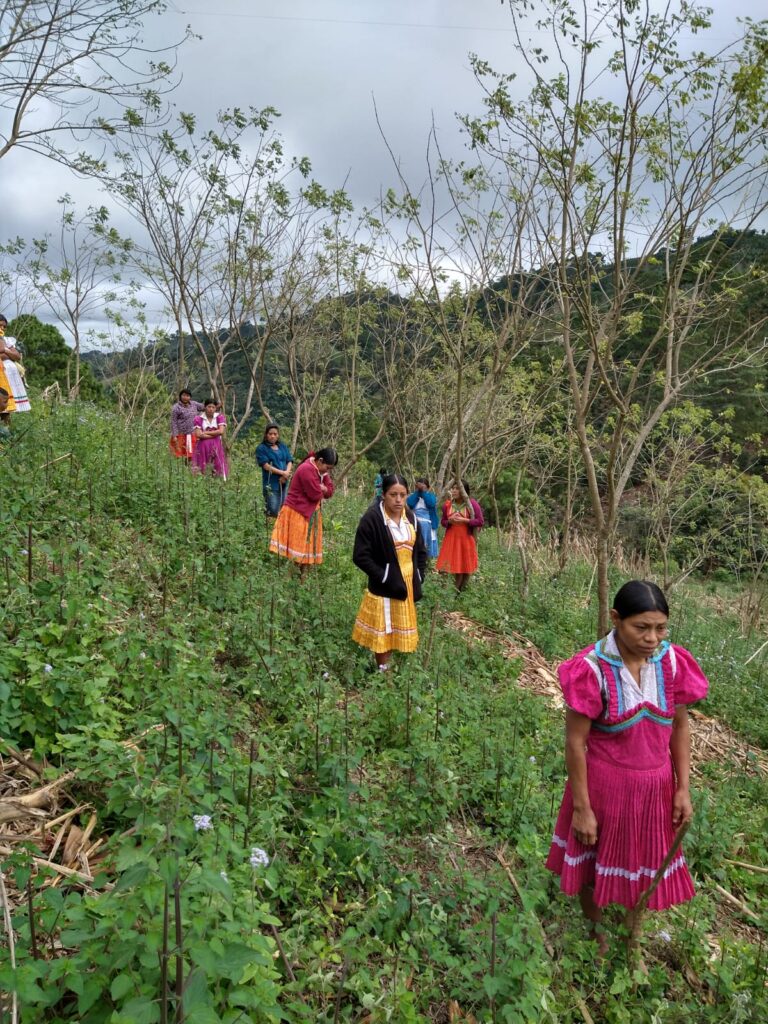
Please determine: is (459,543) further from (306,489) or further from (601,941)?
(601,941)

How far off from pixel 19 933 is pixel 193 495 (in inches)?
219

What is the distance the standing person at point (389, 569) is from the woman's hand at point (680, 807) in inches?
99.2

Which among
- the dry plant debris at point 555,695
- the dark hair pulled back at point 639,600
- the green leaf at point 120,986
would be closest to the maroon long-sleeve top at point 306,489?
the dry plant debris at point 555,695

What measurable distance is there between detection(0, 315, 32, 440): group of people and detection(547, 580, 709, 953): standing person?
6.79 metres

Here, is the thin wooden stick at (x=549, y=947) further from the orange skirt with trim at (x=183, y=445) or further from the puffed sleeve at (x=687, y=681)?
the orange skirt with trim at (x=183, y=445)

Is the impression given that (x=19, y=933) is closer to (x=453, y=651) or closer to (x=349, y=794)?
(x=349, y=794)

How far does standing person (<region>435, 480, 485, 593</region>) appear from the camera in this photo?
799cm

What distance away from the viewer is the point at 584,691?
8.04 feet

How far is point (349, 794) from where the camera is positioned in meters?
3.20

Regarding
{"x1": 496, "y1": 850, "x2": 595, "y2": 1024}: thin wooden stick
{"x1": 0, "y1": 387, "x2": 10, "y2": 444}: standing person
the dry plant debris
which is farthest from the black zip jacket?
{"x1": 0, "y1": 387, "x2": 10, "y2": 444}: standing person

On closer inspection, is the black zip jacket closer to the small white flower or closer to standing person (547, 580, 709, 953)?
standing person (547, 580, 709, 953)

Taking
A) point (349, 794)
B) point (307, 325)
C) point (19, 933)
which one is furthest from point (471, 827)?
point (307, 325)

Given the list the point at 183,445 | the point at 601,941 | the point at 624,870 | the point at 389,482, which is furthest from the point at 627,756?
the point at 183,445

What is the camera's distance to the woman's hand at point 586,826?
2498 millimetres
